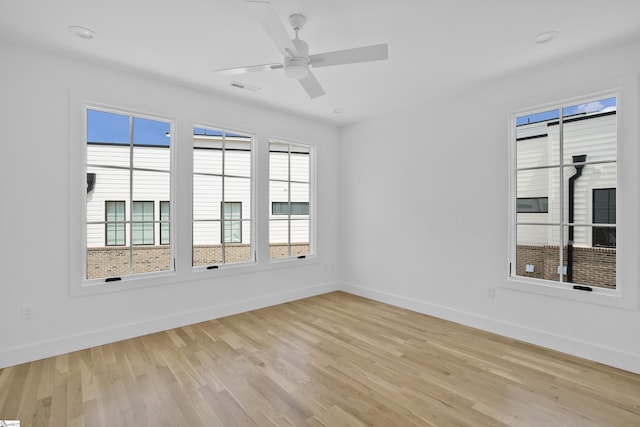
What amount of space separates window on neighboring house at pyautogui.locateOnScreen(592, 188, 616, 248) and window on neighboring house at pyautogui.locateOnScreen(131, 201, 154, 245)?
4573 mm

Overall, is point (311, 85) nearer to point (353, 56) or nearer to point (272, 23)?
point (353, 56)

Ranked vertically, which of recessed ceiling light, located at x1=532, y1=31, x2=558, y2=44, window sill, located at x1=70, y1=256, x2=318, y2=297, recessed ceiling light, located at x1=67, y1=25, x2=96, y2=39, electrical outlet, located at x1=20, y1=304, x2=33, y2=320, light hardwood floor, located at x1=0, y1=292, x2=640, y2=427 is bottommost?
light hardwood floor, located at x1=0, y1=292, x2=640, y2=427

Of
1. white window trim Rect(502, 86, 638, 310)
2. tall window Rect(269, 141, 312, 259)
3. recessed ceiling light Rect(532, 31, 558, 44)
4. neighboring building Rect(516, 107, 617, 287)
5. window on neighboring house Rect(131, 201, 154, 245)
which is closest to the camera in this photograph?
recessed ceiling light Rect(532, 31, 558, 44)

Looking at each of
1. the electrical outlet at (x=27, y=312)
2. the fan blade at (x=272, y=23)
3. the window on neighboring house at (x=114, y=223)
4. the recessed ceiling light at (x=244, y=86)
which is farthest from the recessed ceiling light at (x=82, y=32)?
the electrical outlet at (x=27, y=312)

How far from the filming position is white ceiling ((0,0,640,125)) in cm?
221

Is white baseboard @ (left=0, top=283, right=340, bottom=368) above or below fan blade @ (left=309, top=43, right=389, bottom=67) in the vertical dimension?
below

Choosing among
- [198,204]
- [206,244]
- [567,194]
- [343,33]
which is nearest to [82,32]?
[198,204]

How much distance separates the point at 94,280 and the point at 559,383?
14.1 ft

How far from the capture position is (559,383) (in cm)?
247

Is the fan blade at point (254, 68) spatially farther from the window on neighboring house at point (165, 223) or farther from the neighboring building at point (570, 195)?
the neighboring building at point (570, 195)

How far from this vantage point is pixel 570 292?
9.83 ft

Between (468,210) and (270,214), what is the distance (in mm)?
2672

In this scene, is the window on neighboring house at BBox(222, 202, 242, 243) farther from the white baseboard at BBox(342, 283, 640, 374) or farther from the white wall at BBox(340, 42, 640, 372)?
the white baseboard at BBox(342, 283, 640, 374)

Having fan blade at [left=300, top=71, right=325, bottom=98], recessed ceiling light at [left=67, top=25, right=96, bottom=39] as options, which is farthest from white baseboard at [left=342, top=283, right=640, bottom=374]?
recessed ceiling light at [left=67, top=25, right=96, bottom=39]
